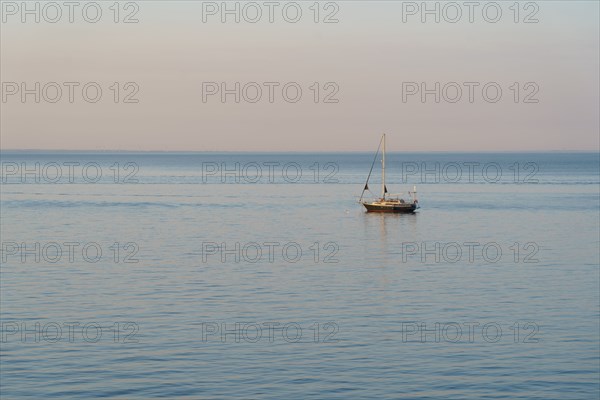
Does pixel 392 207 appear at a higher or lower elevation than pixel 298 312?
higher

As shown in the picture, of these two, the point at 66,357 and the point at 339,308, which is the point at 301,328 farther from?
the point at 66,357

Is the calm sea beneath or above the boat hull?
beneath

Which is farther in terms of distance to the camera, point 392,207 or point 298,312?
point 392,207

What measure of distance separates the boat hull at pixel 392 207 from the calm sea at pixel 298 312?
2170 cm

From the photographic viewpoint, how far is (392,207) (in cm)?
12569

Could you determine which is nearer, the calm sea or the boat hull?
the calm sea

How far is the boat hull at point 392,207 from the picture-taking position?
124 m

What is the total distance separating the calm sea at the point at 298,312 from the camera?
121 ft

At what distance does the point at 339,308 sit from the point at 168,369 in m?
14.7

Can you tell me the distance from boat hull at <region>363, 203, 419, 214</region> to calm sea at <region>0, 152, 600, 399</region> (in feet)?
71.2

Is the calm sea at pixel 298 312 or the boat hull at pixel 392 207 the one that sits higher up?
the boat hull at pixel 392 207

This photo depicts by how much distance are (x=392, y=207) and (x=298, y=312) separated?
7735cm

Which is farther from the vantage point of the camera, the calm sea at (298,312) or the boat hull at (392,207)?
the boat hull at (392,207)

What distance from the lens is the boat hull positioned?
123938 mm
